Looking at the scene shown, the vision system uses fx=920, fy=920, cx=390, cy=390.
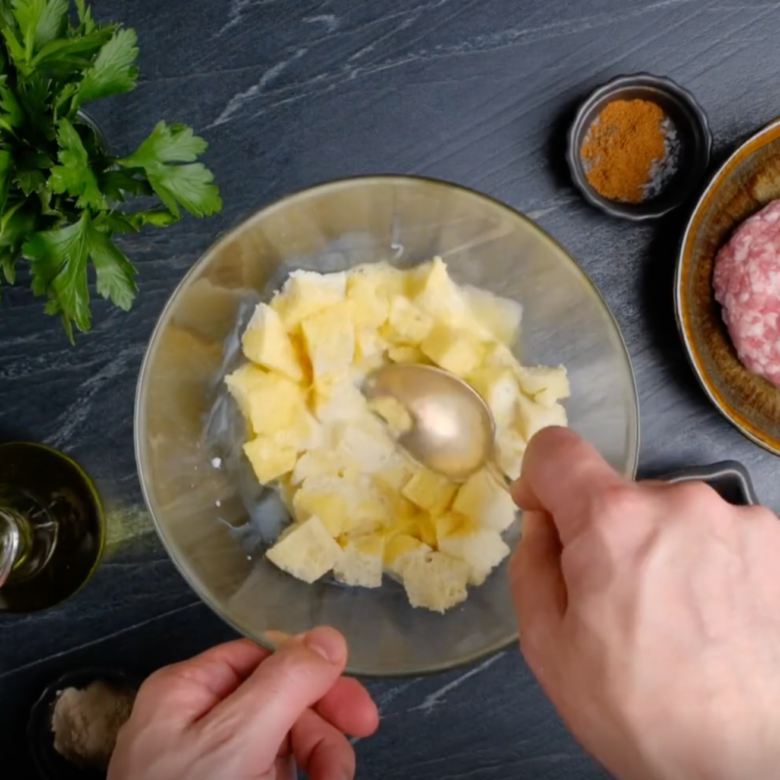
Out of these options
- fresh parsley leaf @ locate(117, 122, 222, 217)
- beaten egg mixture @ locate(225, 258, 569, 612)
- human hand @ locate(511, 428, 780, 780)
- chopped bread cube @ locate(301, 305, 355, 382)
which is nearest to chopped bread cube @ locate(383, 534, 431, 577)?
beaten egg mixture @ locate(225, 258, 569, 612)

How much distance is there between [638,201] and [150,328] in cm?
69

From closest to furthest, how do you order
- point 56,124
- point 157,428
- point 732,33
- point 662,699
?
point 662,699 < point 56,124 < point 157,428 < point 732,33

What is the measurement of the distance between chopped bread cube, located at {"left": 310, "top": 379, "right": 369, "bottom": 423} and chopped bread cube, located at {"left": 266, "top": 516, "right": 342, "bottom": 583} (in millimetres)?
130

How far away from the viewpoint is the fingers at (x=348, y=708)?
3.38 ft

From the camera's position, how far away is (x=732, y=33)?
128 cm

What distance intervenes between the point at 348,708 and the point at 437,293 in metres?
0.49

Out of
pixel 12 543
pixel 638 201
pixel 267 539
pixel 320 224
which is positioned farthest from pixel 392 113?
pixel 12 543

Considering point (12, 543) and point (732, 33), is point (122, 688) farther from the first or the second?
point (732, 33)

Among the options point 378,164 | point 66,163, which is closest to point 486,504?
point 378,164

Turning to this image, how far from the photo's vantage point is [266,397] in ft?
3.62

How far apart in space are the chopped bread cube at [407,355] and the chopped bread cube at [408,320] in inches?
0.8

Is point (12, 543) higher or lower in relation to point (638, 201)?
lower

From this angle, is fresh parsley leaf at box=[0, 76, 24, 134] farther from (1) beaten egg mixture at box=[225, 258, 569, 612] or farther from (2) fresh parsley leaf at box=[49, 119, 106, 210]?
(1) beaten egg mixture at box=[225, 258, 569, 612]

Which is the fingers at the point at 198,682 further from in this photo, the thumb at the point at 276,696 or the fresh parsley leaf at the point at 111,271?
the fresh parsley leaf at the point at 111,271
